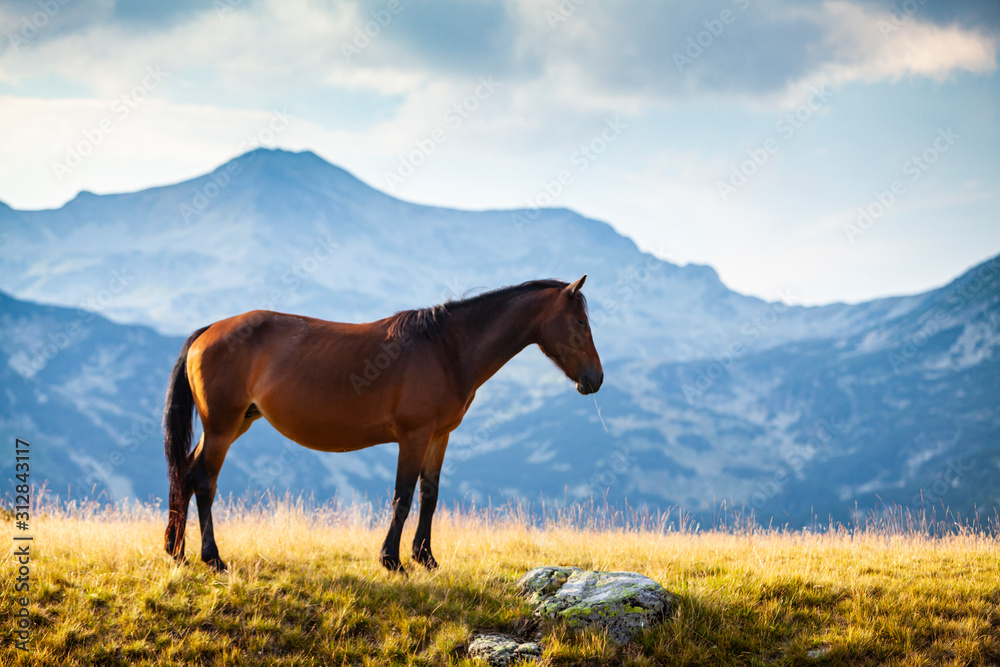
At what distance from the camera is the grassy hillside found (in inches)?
231

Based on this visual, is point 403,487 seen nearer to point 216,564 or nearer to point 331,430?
point 331,430

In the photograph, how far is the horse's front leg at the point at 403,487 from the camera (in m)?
6.95

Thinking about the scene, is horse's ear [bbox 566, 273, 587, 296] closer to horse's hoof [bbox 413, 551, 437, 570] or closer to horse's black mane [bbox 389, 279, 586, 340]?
horse's black mane [bbox 389, 279, 586, 340]

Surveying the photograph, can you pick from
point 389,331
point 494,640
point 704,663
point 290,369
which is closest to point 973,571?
point 704,663

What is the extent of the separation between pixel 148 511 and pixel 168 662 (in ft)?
19.6

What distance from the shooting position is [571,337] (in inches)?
282

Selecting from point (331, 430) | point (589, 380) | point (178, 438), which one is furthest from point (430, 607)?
point (178, 438)

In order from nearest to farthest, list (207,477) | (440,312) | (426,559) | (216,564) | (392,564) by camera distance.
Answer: (216,564), (392,564), (207,477), (426,559), (440,312)

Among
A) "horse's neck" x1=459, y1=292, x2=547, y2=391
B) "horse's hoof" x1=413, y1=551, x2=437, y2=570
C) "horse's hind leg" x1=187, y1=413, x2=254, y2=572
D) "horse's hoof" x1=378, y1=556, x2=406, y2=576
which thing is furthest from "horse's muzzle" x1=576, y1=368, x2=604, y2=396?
"horse's hind leg" x1=187, y1=413, x2=254, y2=572

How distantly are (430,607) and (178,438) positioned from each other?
333 centimetres

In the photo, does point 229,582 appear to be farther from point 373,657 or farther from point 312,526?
point 312,526

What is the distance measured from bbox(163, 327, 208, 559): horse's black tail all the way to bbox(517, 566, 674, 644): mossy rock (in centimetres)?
354

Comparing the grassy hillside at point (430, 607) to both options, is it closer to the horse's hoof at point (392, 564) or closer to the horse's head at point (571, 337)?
the horse's hoof at point (392, 564)

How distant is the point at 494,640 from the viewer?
604 cm
